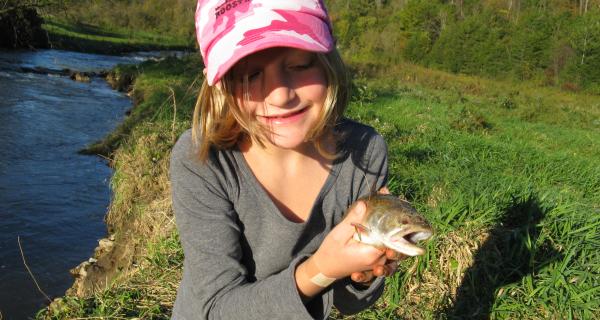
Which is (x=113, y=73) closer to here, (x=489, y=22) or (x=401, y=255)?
(x=401, y=255)

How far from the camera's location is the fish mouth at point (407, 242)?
1.32m

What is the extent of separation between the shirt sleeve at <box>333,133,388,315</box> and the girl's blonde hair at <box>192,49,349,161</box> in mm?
261

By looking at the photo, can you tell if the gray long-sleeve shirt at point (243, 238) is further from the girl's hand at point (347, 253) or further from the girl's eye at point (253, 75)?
the girl's eye at point (253, 75)

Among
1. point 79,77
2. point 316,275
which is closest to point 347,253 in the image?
point 316,275

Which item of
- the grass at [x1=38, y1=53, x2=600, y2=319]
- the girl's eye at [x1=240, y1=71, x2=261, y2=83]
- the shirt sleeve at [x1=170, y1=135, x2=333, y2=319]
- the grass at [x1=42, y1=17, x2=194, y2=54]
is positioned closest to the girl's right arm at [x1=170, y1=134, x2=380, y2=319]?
the shirt sleeve at [x1=170, y1=135, x2=333, y2=319]

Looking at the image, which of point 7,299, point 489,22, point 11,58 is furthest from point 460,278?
point 489,22

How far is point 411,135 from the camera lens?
29.5 feet

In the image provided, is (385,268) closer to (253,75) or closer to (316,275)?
(316,275)

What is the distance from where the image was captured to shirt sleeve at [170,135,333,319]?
163 centimetres

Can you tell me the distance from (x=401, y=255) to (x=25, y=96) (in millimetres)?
15867

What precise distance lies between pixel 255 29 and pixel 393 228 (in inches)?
27.2

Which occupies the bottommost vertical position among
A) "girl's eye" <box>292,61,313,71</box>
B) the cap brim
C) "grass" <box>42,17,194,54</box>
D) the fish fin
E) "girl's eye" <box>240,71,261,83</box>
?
"grass" <box>42,17,194,54</box>

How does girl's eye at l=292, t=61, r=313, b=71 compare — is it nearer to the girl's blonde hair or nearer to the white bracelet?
the girl's blonde hair

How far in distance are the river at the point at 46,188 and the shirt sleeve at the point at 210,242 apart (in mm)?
4580
